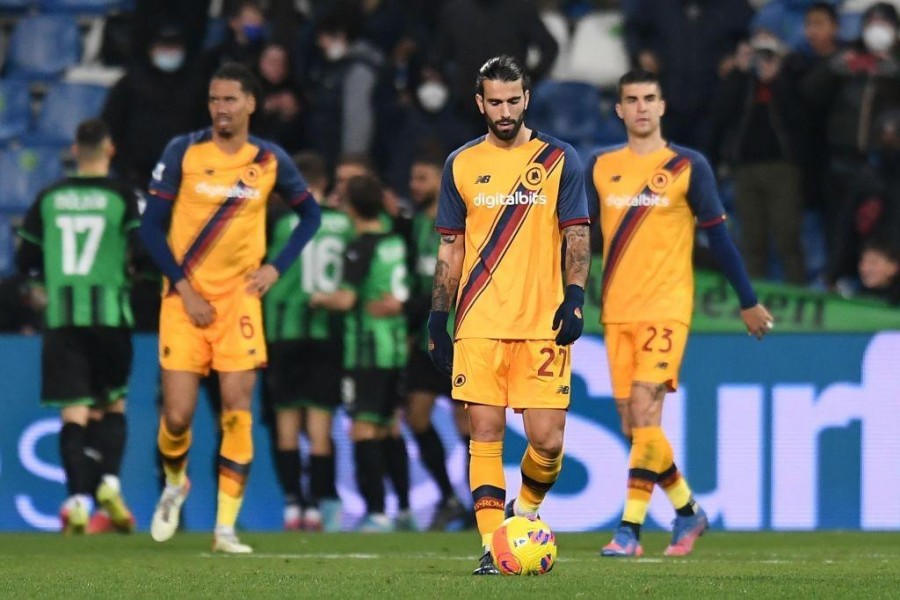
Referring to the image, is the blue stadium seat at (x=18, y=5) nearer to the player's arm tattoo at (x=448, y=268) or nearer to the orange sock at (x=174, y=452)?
the orange sock at (x=174, y=452)

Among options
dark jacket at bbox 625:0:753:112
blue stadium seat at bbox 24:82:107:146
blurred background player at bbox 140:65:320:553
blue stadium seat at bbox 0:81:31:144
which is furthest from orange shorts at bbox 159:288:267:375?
blue stadium seat at bbox 0:81:31:144

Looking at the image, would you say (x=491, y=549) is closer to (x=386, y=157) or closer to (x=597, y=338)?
(x=597, y=338)

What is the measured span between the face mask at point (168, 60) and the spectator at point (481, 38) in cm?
199

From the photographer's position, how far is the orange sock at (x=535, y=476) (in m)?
8.41

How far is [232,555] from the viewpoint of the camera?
9.91m

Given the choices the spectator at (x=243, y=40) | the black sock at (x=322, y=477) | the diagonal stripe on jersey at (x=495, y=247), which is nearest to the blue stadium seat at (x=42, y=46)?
the spectator at (x=243, y=40)

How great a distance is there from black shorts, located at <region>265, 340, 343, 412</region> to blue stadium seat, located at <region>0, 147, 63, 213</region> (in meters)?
4.42

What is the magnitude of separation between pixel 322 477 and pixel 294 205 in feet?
9.25

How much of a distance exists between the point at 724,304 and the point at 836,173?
220 cm

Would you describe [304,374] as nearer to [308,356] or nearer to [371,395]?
[308,356]

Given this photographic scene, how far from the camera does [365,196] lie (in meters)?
12.6

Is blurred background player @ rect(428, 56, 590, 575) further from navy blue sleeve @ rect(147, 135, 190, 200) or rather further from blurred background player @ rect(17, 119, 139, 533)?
blurred background player @ rect(17, 119, 139, 533)

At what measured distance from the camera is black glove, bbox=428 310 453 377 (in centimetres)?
808

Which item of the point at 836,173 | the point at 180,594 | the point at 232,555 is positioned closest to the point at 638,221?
the point at 232,555
